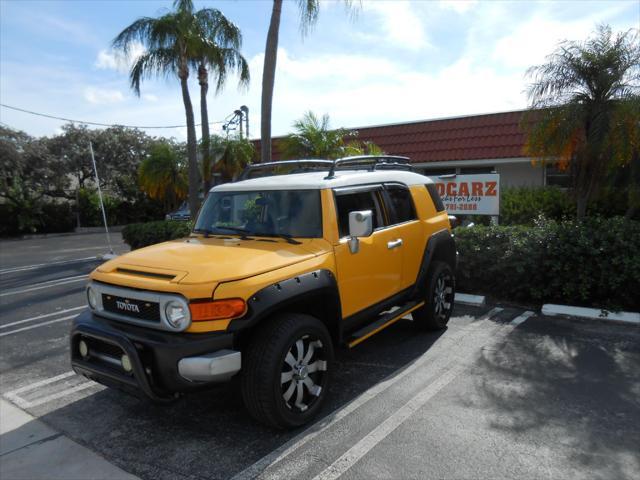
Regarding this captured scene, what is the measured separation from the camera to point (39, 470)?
336 cm

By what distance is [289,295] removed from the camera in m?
3.56

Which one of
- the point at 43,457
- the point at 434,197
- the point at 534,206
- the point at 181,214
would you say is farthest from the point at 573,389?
the point at 181,214

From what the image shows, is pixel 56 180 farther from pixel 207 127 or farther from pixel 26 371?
pixel 26 371

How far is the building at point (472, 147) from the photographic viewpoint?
13414mm

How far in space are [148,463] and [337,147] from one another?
925cm

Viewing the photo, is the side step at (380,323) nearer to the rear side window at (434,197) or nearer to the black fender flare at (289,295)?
the black fender flare at (289,295)

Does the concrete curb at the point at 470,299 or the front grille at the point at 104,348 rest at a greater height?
the front grille at the point at 104,348

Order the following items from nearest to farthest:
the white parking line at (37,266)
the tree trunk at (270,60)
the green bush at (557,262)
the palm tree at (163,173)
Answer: the green bush at (557,262), the tree trunk at (270,60), the white parking line at (37,266), the palm tree at (163,173)

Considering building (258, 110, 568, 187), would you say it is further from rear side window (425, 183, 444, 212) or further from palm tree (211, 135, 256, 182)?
rear side window (425, 183, 444, 212)

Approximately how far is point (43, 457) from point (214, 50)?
468 inches

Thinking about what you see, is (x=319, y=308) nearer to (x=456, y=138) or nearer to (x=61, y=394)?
(x=61, y=394)

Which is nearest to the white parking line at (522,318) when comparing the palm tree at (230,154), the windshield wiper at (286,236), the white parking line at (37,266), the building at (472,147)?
the windshield wiper at (286,236)

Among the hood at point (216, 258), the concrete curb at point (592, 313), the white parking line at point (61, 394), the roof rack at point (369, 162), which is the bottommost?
the white parking line at point (61, 394)

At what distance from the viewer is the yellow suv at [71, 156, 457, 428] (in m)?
3.25
